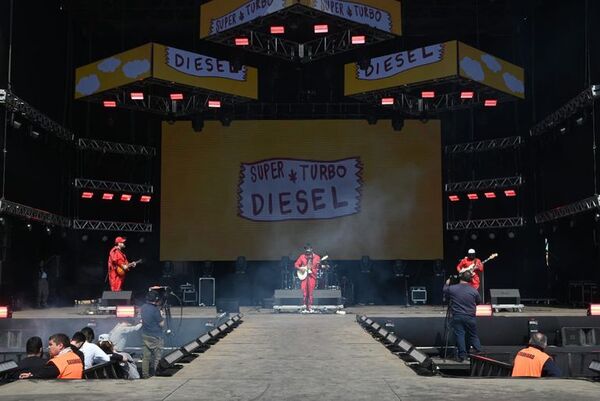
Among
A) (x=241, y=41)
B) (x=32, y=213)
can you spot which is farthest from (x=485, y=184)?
(x=32, y=213)

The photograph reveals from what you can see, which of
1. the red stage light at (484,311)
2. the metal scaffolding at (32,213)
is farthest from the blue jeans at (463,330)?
the metal scaffolding at (32,213)

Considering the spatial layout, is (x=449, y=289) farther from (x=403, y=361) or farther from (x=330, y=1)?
(x=330, y=1)

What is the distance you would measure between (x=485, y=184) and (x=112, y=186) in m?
12.8

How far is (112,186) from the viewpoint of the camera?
25391 mm

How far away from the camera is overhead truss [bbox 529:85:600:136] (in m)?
19.3

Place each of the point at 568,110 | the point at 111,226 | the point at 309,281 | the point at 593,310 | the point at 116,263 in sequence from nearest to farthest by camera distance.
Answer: the point at 593,310
the point at 116,263
the point at 309,281
the point at 568,110
the point at 111,226

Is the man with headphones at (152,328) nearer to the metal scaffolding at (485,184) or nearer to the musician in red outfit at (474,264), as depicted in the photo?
the musician in red outfit at (474,264)

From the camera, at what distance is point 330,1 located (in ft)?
62.8

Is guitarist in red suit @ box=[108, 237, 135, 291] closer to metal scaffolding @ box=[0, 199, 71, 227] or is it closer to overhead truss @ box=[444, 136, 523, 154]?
metal scaffolding @ box=[0, 199, 71, 227]

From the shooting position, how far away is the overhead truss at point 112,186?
81.0 ft

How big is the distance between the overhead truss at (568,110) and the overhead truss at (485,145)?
2.06 ft

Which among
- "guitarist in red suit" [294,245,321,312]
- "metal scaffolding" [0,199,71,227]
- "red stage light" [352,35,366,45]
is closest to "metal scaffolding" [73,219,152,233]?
"metal scaffolding" [0,199,71,227]

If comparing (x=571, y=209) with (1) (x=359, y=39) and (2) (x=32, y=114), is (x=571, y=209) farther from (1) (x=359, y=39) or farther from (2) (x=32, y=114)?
(2) (x=32, y=114)

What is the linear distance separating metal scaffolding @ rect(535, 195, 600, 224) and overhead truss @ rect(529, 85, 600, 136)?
2565mm
